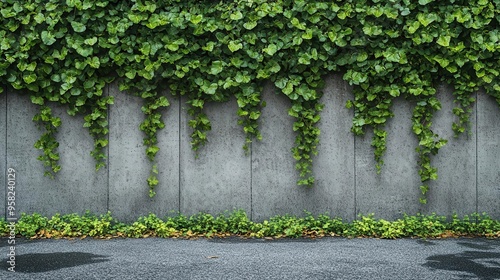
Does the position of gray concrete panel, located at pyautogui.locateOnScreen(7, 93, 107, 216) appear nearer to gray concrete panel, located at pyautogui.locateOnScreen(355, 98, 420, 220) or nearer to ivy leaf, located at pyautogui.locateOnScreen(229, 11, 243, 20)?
ivy leaf, located at pyautogui.locateOnScreen(229, 11, 243, 20)

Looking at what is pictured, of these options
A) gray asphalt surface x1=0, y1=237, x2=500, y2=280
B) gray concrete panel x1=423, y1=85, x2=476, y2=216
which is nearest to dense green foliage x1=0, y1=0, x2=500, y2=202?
gray concrete panel x1=423, y1=85, x2=476, y2=216

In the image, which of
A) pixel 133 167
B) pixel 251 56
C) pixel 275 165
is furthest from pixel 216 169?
pixel 251 56

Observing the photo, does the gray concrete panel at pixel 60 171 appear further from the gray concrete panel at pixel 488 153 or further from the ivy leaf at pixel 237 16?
the gray concrete panel at pixel 488 153

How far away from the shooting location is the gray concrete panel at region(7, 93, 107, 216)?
6.28 meters

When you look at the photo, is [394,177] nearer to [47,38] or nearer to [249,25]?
[249,25]

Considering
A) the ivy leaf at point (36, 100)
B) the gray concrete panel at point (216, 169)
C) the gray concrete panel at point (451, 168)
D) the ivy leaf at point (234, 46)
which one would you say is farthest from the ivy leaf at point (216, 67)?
the gray concrete panel at point (451, 168)

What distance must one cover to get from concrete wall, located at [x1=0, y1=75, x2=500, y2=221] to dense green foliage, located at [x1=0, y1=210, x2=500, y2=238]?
12 cm

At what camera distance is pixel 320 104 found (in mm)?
6234

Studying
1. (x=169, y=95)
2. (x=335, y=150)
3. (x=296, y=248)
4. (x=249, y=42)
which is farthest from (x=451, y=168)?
(x=169, y=95)

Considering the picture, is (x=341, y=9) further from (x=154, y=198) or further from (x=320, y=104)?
(x=154, y=198)

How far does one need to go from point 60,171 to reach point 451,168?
4.13 meters

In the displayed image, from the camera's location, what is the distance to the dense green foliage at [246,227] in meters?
6.04

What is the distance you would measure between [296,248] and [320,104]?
63.5 inches

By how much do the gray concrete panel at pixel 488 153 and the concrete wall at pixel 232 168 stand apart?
0.09 m
